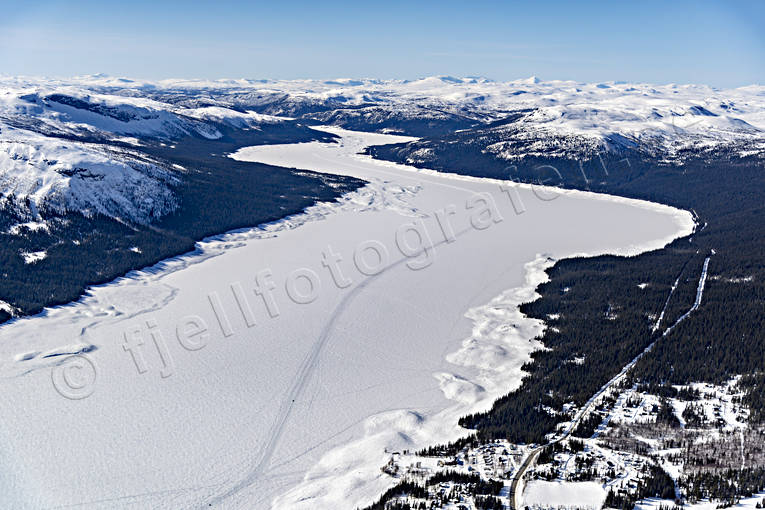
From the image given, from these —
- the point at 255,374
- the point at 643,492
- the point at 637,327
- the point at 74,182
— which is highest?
the point at 74,182

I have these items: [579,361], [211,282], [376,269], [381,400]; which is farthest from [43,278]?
[579,361]

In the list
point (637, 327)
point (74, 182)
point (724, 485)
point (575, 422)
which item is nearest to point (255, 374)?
point (575, 422)

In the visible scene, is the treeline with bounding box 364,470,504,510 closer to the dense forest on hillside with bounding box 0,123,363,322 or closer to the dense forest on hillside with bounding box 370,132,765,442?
the dense forest on hillside with bounding box 370,132,765,442

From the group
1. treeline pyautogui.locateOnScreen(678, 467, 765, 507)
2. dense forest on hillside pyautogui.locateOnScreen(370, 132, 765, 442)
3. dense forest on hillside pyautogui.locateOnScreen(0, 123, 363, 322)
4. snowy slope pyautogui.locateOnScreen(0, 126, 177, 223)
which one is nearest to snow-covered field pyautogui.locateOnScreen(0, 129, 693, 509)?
dense forest on hillside pyautogui.locateOnScreen(370, 132, 765, 442)

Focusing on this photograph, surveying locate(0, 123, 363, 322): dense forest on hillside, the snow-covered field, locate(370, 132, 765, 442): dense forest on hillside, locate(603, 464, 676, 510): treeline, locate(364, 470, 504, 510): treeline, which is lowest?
locate(370, 132, 765, 442): dense forest on hillside

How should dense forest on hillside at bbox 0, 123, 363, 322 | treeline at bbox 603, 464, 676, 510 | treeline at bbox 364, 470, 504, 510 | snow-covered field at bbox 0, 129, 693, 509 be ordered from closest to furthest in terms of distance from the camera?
treeline at bbox 603, 464, 676, 510
treeline at bbox 364, 470, 504, 510
snow-covered field at bbox 0, 129, 693, 509
dense forest on hillside at bbox 0, 123, 363, 322

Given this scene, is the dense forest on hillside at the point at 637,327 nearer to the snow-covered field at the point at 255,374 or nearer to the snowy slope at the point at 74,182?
the snow-covered field at the point at 255,374

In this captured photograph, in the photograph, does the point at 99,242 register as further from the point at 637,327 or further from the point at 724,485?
the point at 724,485

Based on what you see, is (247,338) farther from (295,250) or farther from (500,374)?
(295,250)

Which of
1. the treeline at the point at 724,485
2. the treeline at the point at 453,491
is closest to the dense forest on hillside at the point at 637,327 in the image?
the treeline at the point at 453,491
